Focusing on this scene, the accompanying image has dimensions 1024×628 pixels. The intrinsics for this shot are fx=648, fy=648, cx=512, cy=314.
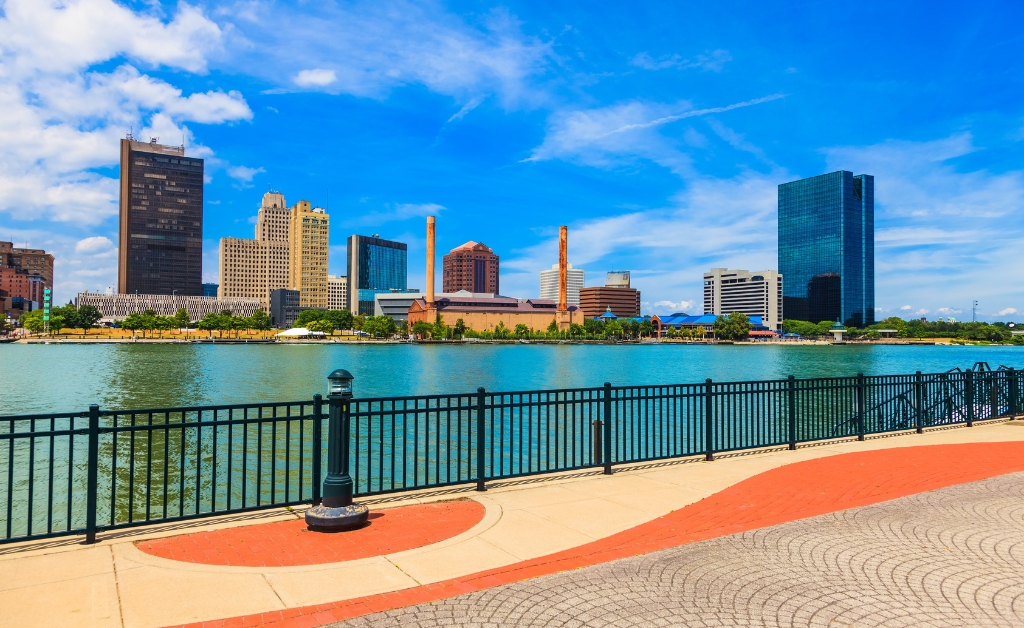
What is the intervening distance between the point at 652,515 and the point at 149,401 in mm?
34625

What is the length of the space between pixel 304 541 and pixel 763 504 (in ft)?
19.1

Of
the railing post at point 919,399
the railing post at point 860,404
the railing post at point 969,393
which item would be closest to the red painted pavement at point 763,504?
the railing post at point 860,404

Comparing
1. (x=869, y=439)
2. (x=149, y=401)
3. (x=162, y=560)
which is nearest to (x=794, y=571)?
(x=162, y=560)

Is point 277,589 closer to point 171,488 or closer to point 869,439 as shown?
point 171,488

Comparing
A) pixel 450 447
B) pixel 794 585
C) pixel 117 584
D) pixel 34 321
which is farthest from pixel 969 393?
pixel 34 321

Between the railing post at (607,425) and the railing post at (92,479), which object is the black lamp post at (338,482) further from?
the railing post at (607,425)

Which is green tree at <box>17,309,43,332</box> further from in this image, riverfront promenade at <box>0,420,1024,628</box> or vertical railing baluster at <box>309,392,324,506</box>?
vertical railing baluster at <box>309,392,324,506</box>

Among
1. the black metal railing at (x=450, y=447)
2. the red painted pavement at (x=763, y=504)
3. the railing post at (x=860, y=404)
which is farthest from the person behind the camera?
the railing post at (x=860, y=404)

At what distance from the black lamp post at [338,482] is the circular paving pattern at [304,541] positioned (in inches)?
4.7

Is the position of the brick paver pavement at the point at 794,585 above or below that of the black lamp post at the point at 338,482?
below

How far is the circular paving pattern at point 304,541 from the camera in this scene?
6.48 m

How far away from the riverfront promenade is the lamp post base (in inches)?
8.1

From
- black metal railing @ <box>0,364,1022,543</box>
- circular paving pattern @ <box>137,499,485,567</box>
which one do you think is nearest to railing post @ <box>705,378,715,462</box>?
black metal railing @ <box>0,364,1022,543</box>

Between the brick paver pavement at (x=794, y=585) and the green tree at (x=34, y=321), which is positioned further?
the green tree at (x=34, y=321)
